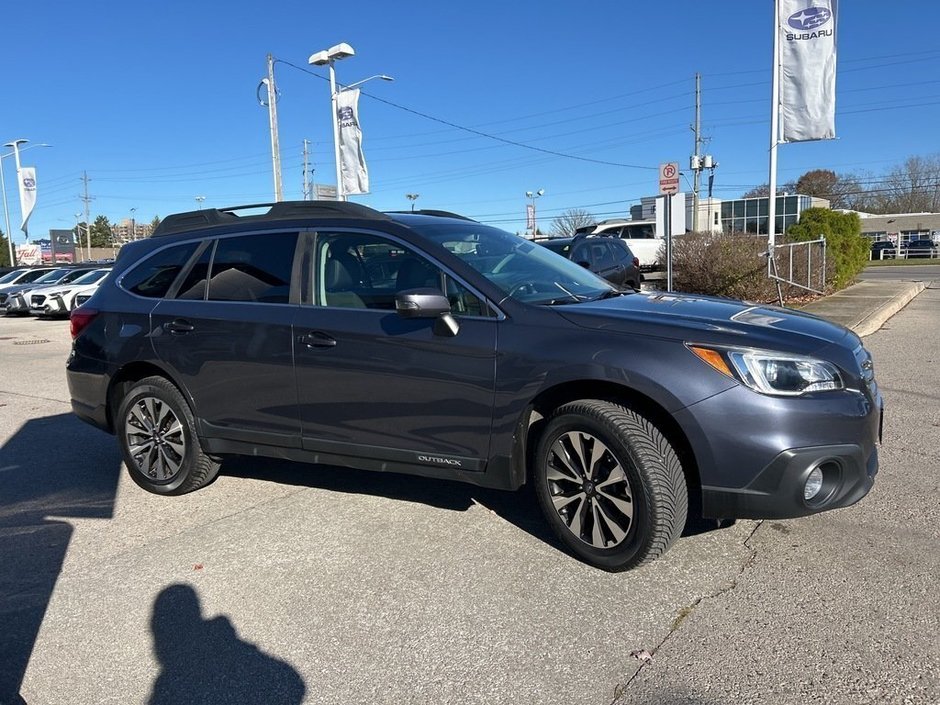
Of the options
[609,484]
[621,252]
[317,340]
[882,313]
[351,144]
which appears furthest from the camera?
[351,144]

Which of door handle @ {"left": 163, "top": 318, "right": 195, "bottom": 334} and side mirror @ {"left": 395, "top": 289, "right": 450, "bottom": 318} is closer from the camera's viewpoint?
side mirror @ {"left": 395, "top": 289, "right": 450, "bottom": 318}

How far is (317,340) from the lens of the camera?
416cm

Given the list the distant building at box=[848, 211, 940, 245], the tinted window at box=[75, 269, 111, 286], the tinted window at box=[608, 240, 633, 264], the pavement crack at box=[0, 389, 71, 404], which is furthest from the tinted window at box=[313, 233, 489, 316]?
the distant building at box=[848, 211, 940, 245]

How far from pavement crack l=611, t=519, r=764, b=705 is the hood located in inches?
43.3

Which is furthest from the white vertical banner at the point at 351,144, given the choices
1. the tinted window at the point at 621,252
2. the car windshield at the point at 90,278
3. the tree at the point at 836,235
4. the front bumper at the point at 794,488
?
the front bumper at the point at 794,488

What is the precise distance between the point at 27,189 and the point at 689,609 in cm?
4484

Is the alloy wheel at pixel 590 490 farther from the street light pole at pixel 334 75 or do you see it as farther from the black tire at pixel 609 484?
the street light pole at pixel 334 75

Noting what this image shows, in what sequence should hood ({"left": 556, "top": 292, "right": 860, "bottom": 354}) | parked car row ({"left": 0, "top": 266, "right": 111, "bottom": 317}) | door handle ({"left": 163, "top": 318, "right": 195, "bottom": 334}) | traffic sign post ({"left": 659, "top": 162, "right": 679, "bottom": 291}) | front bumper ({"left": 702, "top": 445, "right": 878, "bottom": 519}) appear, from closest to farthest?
front bumper ({"left": 702, "top": 445, "right": 878, "bottom": 519}) → hood ({"left": 556, "top": 292, "right": 860, "bottom": 354}) → door handle ({"left": 163, "top": 318, "right": 195, "bottom": 334}) → traffic sign post ({"left": 659, "top": 162, "right": 679, "bottom": 291}) → parked car row ({"left": 0, "top": 266, "right": 111, "bottom": 317})

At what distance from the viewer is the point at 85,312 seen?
5.28 meters

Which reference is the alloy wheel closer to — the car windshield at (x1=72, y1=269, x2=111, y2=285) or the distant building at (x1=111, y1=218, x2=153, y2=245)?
the car windshield at (x1=72, y1=269, x2=111, y2=285)

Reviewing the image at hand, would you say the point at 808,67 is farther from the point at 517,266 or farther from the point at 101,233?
the point at 101,233

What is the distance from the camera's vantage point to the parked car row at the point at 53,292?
20719 mm

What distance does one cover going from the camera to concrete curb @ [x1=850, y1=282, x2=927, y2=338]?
443 inches

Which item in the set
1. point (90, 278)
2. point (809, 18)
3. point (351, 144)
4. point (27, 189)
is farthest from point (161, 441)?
point (27, 189)
